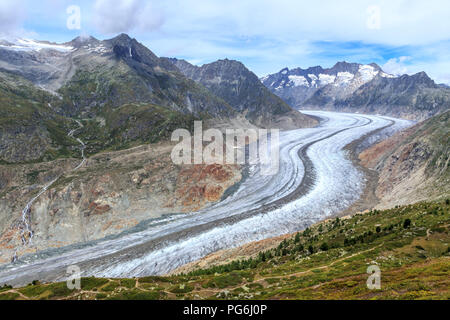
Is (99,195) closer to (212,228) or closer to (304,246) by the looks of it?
(212,228)

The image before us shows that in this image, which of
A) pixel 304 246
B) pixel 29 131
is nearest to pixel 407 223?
pixel 304 246

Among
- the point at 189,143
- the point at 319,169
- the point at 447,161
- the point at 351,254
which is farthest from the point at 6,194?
the point at 447,161

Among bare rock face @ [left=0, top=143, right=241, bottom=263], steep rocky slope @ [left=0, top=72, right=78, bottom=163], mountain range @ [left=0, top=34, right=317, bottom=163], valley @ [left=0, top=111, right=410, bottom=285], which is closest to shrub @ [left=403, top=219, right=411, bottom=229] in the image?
valley @ [left=0, top=111, right=410, bottom=285]

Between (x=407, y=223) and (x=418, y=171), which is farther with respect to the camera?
(x=418, y=171)

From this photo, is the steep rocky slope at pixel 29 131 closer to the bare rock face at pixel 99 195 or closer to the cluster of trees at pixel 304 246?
the bare rock face at pixel 99 195

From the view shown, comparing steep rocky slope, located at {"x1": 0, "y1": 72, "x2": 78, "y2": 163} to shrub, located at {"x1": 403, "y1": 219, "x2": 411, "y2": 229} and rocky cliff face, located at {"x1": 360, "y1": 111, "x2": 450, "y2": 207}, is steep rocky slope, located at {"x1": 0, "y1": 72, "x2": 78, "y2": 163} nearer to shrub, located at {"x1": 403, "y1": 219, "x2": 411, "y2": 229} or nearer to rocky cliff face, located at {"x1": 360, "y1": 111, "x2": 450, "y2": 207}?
rocky cliff face, located at {"x1": 360, "y1": 111, "x2": 450, "y2": 207}

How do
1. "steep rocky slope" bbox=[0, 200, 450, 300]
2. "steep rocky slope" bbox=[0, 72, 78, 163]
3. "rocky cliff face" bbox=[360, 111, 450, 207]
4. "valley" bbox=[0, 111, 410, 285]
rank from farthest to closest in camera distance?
"steep rocky slope" bbox=[0, 72, 78, 163] → "rocky cliff face" bbox=[360, 111, 450, 207] → "valley" bbox=[0, 111, 410, 285] → "steep rocky slope" bbox=[0, 200, 450, 300]

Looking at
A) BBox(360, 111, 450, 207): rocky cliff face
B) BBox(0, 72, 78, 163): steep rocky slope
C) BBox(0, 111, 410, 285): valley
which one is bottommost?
BBox(0, 111, 410, 285): valley

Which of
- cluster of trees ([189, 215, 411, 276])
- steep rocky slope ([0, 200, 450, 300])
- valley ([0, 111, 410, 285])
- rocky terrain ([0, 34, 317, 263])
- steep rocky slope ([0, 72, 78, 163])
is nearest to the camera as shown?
steep rocky slope ([0, 200, 450, 300])

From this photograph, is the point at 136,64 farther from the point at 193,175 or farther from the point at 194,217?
the point at 194,217
